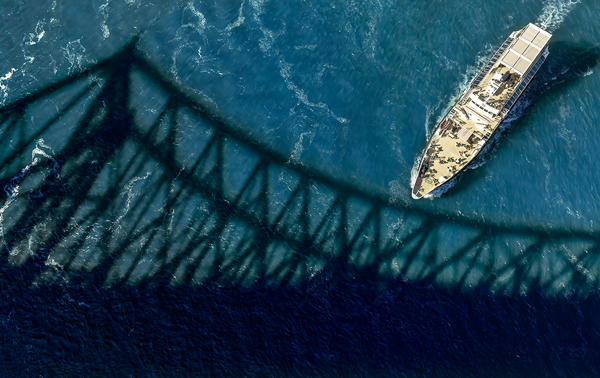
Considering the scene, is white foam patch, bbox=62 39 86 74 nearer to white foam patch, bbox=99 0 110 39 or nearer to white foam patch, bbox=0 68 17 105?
white foam patch, bbox=99 0 110 39

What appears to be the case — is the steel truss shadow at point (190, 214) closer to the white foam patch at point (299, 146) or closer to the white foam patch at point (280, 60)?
the white foam patch at point (299, 146)

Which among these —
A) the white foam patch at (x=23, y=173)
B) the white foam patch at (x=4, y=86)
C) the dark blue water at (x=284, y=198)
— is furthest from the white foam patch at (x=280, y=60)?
the white foam patch at (x=4, y=86)

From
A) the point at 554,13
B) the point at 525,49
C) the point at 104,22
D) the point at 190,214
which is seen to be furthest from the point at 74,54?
the point at 554,13

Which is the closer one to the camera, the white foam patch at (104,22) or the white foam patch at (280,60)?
the white foam patch at (280,60)

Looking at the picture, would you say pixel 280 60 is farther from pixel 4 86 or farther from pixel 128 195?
pixel 4 86

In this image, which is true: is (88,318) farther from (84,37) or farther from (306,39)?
(306,39)

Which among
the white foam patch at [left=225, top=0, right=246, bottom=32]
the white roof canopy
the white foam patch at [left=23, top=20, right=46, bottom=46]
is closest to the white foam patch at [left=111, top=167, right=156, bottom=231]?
the white foam patch at [left=225, top=0, right=246, bottom=32]

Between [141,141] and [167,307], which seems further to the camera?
[141,141]

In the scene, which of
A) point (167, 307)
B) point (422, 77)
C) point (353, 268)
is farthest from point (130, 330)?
point (422, 77)
